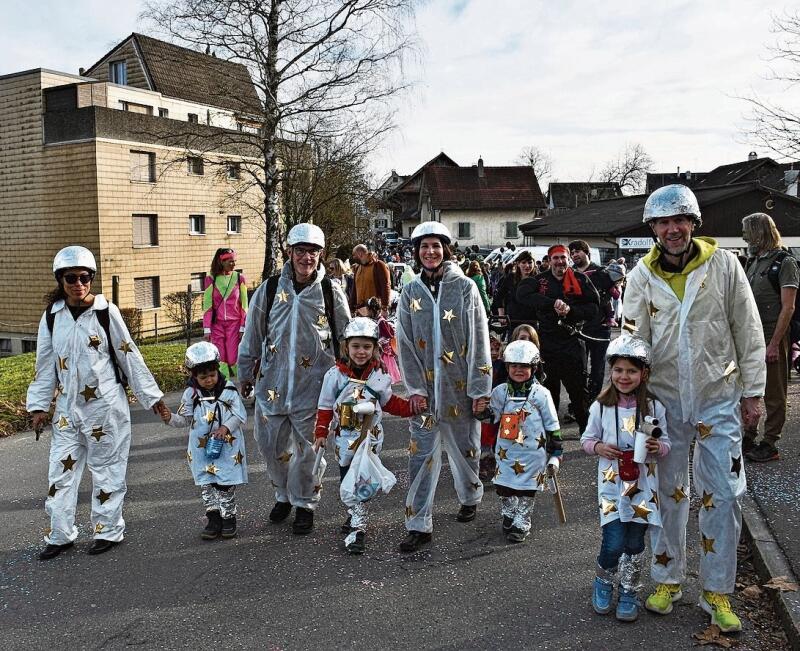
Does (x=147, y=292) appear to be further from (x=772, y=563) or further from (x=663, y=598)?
(x=663, y=598)

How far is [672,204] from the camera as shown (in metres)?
3.98

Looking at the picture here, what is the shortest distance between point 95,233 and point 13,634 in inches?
1090

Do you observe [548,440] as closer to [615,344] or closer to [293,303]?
[615,344]

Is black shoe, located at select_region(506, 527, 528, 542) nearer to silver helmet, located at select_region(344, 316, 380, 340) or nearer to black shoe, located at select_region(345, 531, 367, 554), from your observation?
black shoe, located at select_region(345, 531, 367, 554)

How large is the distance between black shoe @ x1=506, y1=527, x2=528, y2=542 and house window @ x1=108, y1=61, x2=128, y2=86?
4036 centimetres

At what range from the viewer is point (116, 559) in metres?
4.96

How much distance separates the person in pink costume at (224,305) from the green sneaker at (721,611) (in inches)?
260

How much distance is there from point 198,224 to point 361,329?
32075 mm

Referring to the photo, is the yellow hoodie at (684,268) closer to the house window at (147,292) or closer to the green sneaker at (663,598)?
the green sneaker at (663,598)

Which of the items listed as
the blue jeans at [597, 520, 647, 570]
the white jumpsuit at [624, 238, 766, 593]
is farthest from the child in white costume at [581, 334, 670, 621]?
the white jumpsuit at [624, 238, 766, 593]

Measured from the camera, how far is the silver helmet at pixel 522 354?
5.32 meters

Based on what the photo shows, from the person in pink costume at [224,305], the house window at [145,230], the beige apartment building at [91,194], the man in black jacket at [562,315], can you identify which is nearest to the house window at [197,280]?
the beige apartment building at [91,194]

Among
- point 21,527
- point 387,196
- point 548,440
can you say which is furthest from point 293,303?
point 387,196

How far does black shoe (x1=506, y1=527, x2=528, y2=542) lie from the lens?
5.12 metres
